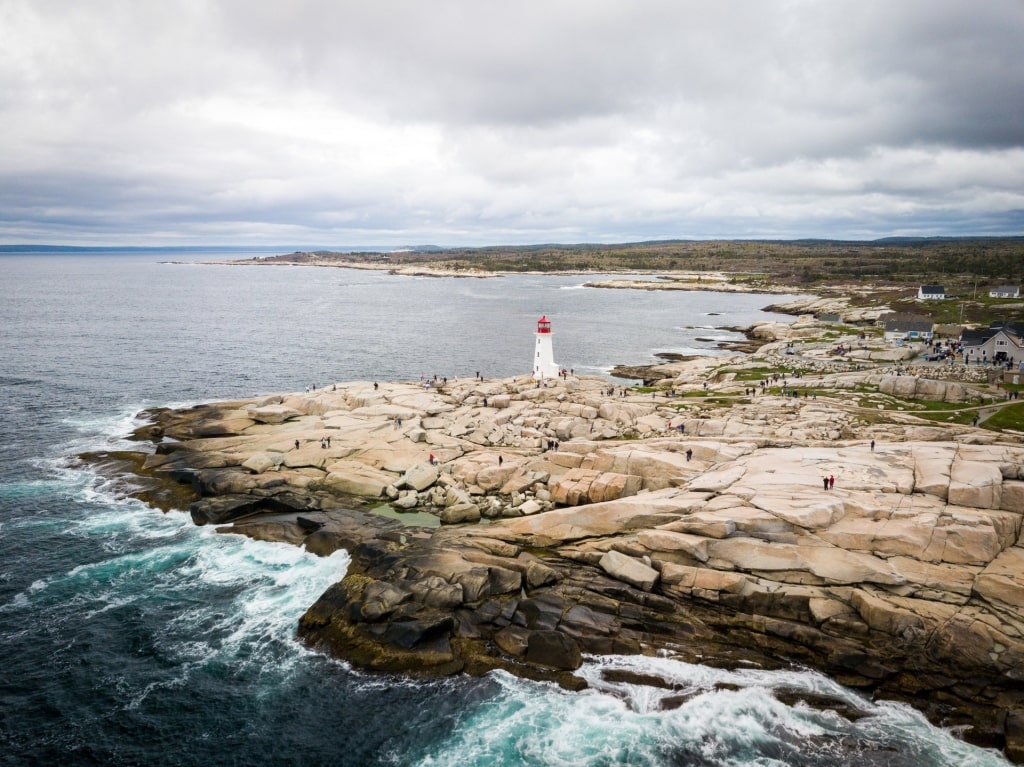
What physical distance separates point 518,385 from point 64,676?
46866mm

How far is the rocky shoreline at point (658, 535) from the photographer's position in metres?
26.9

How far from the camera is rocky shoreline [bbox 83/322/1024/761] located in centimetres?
2691

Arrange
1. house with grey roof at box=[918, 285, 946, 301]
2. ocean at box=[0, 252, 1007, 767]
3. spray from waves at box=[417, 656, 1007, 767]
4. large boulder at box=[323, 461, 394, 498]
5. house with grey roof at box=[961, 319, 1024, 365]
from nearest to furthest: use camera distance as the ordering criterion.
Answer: spray from waves at box=[417, 656, 1007, 767] → ocean at box=[0, 252, 1007, 767] → large boulder at box=[323, 461, 394, 498] → house with grey roof at box=[961, 319, 1024, 365] → house with grey roof at box=[918, 285, 946, 301]

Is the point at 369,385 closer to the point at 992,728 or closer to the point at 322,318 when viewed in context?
the point at 992,728

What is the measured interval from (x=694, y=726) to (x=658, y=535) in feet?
32.5

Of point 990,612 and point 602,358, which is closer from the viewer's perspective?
point 990,612

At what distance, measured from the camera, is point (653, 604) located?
97.7ft

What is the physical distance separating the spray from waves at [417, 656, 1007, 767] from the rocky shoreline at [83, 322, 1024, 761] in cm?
95

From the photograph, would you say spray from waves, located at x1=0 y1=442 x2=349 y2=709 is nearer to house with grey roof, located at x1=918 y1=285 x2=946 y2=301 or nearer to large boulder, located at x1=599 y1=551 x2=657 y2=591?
large boulder, located at x1=599 y1=551 x2=657 y2=591

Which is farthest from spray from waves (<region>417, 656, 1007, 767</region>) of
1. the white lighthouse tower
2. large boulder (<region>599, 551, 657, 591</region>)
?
the white lighthouse tower

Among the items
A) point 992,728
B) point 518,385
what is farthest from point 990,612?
point 518,385

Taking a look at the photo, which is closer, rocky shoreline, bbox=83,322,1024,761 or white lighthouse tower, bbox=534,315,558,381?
rocky shoreline, bbox=83,322,1024,761

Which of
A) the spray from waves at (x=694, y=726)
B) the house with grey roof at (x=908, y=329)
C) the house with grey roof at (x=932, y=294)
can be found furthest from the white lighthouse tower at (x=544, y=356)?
the house with grey roof at (x=932, y=294)

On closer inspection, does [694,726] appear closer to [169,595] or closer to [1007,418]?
[169,595]
